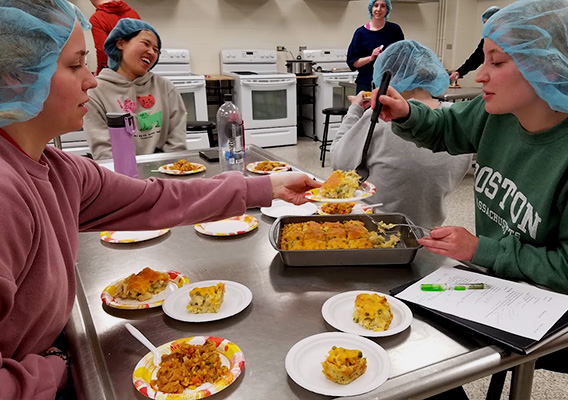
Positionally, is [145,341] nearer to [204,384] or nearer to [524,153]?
[204,384]

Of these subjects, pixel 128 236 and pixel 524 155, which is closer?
pixel 524 155

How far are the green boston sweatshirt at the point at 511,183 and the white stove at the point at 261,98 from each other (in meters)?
3.85

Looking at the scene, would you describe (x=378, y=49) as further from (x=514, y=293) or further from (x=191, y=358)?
(x=191, y=358)

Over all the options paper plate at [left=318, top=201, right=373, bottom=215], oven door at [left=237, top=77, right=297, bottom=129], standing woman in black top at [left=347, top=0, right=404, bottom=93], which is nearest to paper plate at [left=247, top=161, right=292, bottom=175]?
paper plate at [left=318, top=201, right=373, bottom=215]

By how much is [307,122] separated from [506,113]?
5.17 metres

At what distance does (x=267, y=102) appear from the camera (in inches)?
219

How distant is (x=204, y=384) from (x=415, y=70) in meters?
1.56

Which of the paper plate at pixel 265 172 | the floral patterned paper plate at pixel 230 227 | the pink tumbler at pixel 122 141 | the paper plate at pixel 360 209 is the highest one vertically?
the pink tumbler at pixel 122 141

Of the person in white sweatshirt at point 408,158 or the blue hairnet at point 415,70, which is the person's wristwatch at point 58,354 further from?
the blue hairnet at point 415,70

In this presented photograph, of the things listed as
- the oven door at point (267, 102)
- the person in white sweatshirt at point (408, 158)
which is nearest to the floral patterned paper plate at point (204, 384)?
the person in white sweatshirt at point (408, 158)

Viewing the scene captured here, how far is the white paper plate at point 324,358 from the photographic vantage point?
2.45ft

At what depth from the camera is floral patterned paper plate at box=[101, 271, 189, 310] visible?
1.00 meters

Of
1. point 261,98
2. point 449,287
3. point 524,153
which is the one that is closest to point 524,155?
point 524,153

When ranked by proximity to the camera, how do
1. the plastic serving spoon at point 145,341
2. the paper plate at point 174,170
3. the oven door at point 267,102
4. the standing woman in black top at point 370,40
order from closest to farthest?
the plastic serving spoon at point 145,341, the paper plate at point 174,170, the standing woman in black top at point 370,40, the oven door at point 267,102
